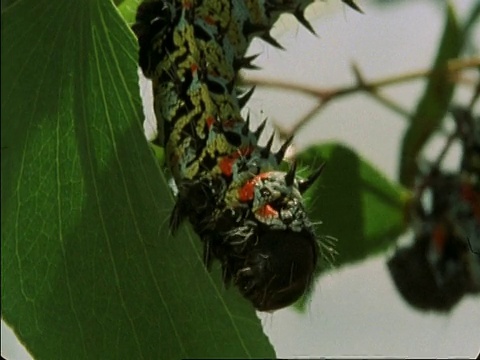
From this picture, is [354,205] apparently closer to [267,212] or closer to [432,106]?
[432,106]

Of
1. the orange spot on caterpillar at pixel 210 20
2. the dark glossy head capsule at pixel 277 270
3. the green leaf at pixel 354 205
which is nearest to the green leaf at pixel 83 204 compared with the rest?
the dark glossy head capsule at pixel 277 270

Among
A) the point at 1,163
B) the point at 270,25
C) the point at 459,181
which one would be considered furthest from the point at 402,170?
the point at 1,163

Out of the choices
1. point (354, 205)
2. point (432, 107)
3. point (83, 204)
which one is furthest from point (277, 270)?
point (432, 107)

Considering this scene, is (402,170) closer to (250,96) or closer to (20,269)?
(250,96)

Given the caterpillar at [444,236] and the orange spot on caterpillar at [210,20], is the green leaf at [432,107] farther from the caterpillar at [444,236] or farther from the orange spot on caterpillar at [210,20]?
the orange spot on caterpillar at [210,20]

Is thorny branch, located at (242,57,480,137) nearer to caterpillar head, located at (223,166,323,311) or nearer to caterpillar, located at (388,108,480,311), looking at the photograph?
caterpillar, located at (388,108,480,311)
